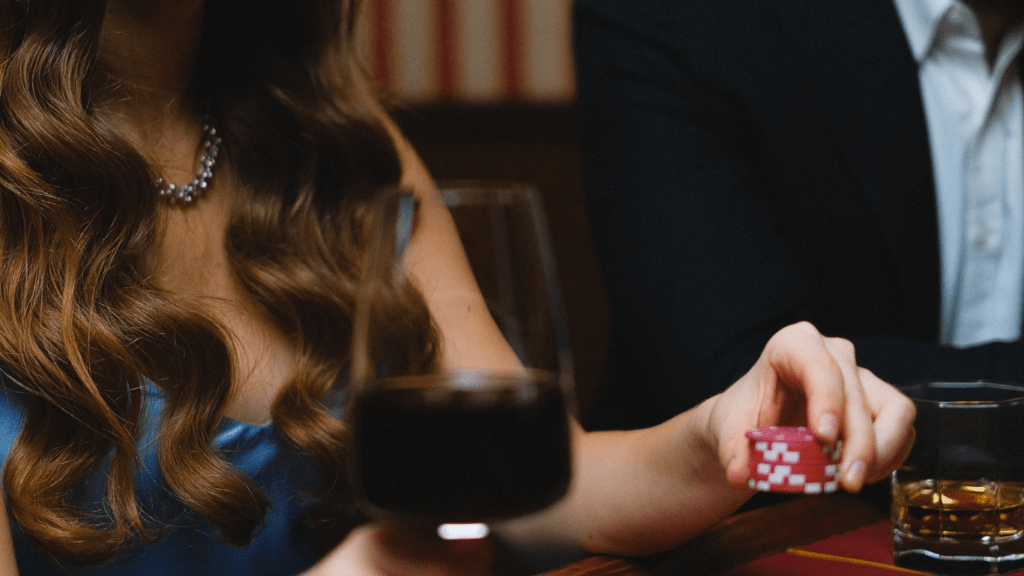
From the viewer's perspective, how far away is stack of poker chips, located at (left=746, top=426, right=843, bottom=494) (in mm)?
582

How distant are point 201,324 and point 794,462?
626 millimetres

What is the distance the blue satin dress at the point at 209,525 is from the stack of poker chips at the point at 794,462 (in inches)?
21.7

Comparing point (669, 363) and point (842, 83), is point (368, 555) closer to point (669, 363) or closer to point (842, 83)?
point (669, 363)

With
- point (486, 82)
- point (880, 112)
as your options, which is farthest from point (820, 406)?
point (486, 82)

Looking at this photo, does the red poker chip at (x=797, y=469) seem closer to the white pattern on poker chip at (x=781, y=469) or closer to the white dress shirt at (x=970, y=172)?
the white pattern on poker chip at (x=781, y=469)

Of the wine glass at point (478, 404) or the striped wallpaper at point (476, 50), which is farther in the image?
the striped wallpaper at point (476, 50)

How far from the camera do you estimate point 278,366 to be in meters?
1.06

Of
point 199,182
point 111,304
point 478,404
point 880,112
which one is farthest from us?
point 880,112

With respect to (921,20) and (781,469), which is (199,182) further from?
(921,20)

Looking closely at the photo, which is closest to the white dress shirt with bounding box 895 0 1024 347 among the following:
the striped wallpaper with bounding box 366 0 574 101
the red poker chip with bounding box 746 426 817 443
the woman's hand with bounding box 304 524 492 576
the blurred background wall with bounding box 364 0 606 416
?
the red poker chip with bounding box 746 426 817 443

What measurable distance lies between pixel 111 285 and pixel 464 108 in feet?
8.55

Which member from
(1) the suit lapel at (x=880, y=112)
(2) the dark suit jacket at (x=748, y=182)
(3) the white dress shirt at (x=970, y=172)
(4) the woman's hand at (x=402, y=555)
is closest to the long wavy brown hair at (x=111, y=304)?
(4) the woman's hand at (x=402, y=555)

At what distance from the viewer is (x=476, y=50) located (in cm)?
347

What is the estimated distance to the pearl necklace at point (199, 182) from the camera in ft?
3.50
